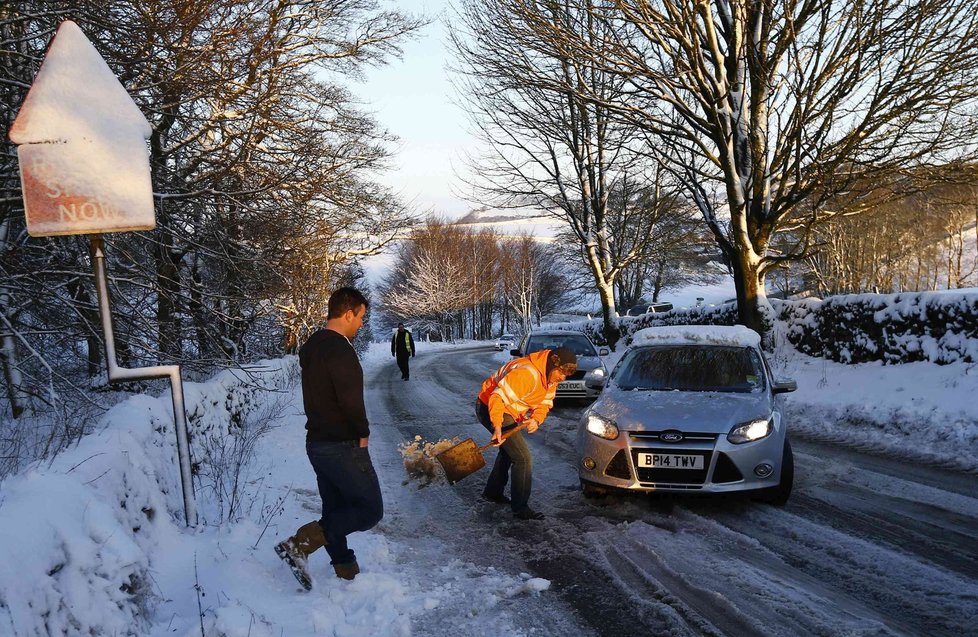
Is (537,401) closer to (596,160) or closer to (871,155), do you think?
(871,155)

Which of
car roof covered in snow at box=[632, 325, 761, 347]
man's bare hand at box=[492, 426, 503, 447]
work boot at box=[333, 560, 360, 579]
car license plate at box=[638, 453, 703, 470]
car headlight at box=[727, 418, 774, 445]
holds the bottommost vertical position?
work boot at box=[333, 560, 360, 579]

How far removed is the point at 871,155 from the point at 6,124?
15.2 meters

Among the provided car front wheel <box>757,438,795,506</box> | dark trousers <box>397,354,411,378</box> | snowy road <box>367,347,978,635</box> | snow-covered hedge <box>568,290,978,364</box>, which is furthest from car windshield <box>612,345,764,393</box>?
dark trousers <box>397,354,411,378</box>

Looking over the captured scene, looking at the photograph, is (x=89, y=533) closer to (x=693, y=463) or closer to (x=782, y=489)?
(x=693, y=463)

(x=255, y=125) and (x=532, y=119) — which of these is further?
(x=532, y=119)

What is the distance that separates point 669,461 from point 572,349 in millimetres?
9486

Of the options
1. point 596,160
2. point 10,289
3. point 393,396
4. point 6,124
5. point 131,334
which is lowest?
point 393,396

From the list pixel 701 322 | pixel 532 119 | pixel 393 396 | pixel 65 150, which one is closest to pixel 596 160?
pixel 532 119

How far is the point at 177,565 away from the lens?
4301mm

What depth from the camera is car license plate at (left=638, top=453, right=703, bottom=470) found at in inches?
237

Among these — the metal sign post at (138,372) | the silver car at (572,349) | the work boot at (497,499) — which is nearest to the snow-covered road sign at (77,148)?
the metal sign post at (138,372)

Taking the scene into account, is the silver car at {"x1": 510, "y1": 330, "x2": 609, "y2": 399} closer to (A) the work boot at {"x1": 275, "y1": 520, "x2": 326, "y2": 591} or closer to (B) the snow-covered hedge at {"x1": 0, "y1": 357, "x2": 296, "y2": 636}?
(A) the work boot at {"x1": 275, "y1": 520, "x2": 326, "y2": 591}

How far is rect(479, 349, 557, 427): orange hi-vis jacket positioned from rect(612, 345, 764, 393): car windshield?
5.90 ft

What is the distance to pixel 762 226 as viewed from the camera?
15.9 metres
